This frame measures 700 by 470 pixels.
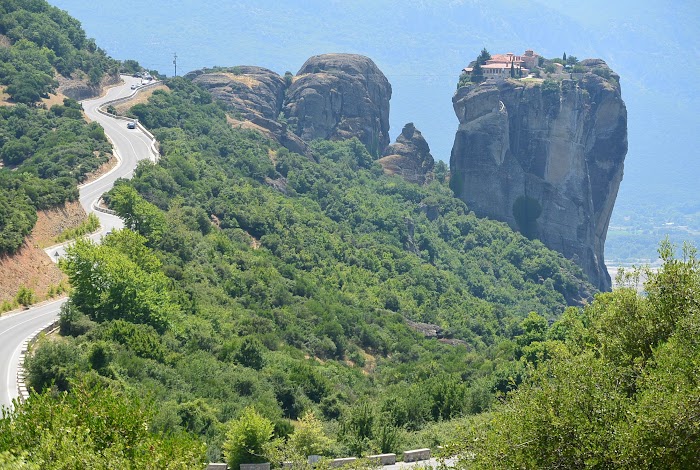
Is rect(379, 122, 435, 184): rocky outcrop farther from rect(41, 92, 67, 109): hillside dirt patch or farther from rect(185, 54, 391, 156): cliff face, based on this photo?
rect(41, 92, 67, 109): hillside dirt patch

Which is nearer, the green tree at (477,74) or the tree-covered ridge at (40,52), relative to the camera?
the tree-covered ridge at (40,52)

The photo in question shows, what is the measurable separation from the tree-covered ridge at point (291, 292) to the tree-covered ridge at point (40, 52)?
1014 centimetres

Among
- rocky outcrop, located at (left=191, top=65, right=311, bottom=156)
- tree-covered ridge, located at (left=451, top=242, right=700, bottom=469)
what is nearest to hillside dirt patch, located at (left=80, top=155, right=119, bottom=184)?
rocky outcrop, located at (left=191, top=65, right=311, bottom=156)

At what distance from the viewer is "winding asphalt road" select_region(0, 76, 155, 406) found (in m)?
41.8

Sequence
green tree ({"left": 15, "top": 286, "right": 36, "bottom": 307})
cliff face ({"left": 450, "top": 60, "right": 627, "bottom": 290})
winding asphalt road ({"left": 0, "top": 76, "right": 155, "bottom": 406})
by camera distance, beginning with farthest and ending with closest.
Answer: cliff face ({"left": 450, "top": 60, "right": 627, "bottom": 290})
green tree ({"left": 15, "top": 286, "right": 36, "bottom": 307})
winding asphalt road ({"left": 0, "top": 76, "right": 155, "bottom": 406})

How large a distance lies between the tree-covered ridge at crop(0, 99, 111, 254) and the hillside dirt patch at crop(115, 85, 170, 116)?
8.34m

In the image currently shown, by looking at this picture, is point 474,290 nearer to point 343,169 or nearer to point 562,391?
point 343,169

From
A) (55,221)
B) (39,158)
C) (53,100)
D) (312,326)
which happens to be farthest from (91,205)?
(53,100)

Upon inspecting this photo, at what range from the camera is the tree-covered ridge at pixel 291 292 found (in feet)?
152

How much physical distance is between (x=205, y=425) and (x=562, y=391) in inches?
757

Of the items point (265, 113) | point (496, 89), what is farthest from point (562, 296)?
point (265, 113)

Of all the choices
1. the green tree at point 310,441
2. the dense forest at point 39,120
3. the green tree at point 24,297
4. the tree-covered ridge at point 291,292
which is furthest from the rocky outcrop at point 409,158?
the green tree at point 310,441

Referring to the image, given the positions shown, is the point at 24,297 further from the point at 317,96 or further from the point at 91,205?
the point at 317,96

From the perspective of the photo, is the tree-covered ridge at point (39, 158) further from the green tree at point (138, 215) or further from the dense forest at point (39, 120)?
the green tree at point (138, 215)
